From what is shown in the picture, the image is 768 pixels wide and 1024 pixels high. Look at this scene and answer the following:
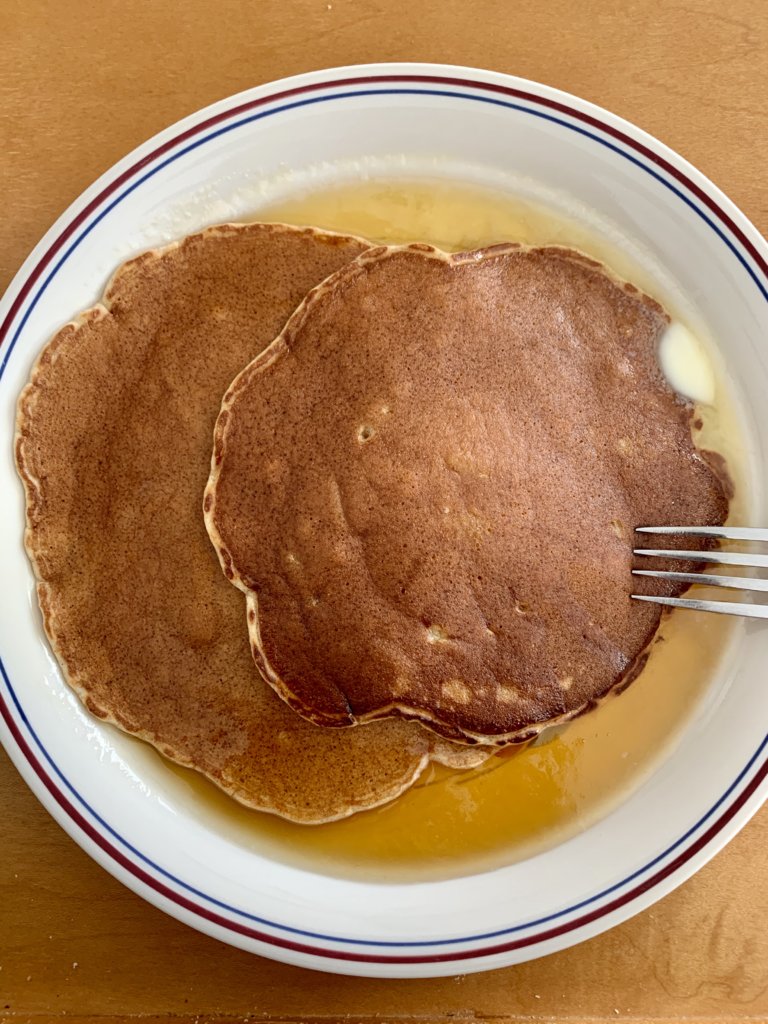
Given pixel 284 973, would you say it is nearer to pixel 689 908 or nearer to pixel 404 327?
pixel 689 908

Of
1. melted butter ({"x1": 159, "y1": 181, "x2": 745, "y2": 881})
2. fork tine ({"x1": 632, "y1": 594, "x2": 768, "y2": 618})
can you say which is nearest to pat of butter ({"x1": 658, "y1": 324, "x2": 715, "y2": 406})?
melted butter ({"x1": 159, "y1": 181, "x2": 745, "y2": 881})

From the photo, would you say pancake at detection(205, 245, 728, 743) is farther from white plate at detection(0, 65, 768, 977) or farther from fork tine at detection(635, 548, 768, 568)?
white plate at detection(0, 65, 768, 977)

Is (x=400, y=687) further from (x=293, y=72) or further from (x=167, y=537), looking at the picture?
(x=293, y=72)

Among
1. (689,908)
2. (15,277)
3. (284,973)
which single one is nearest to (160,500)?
→ (15,277)

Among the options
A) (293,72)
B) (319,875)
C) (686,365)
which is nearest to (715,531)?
(686,365)

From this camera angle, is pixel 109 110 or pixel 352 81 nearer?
pixel 352 81

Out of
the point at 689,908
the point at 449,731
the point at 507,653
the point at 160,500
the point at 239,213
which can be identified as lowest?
the point at 689,908

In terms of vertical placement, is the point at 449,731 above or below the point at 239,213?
below

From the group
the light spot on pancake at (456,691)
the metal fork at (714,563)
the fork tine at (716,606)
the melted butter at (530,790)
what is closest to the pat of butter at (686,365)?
the melted butter at (530,790)
